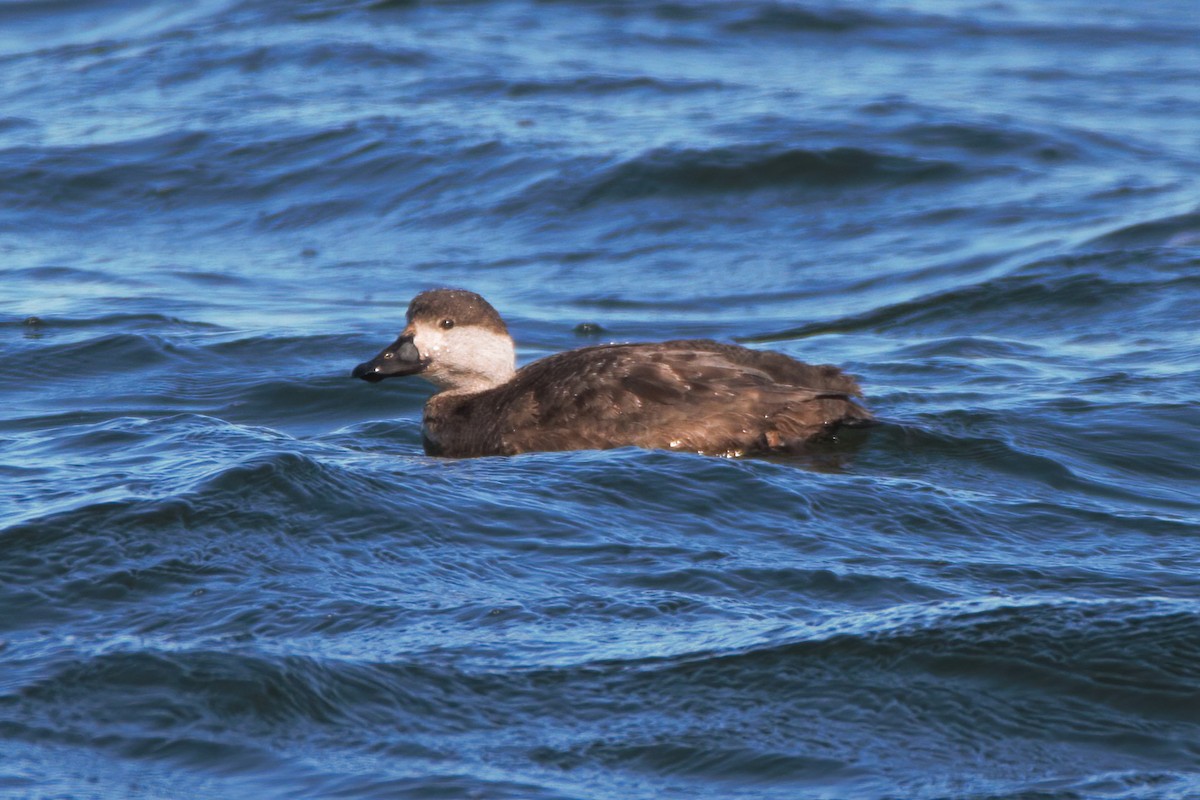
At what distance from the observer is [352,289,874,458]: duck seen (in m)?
7.84

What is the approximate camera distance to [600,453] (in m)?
7.62

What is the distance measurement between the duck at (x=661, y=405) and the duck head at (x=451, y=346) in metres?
0.16

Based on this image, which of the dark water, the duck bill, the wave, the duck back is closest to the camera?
the dark water

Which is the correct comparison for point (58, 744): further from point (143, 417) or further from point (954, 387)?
→ point (954, 387)

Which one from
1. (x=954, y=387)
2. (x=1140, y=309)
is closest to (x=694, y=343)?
(x=954, y=387)

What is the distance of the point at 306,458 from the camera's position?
275 inches

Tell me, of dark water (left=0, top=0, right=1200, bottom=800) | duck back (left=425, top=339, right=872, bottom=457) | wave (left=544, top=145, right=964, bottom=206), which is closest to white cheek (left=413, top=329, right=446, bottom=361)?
dark water (left=0, top=0, right=1200, bottom=800)

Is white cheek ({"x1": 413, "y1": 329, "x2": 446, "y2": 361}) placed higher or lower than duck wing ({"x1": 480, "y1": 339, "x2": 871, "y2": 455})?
higher

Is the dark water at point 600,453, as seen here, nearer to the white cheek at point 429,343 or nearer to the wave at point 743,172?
the wave at point 743,172

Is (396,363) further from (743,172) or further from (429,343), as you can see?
(743,172)

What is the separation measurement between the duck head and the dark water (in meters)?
0.45

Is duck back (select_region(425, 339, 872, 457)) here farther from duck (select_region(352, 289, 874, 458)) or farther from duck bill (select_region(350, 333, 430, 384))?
duck bill (select_region(350, 333, 430, 384))

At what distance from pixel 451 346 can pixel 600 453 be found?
1428 millimetres

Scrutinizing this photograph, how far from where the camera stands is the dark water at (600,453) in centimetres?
506
